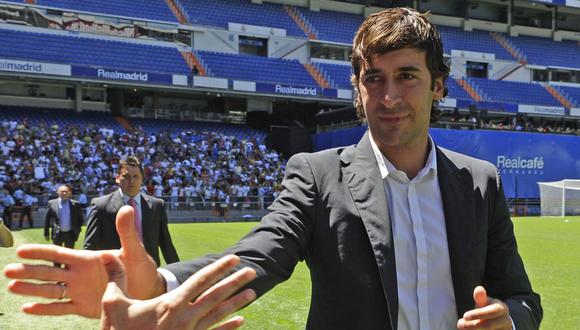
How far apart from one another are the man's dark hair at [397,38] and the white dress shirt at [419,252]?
390 millimetres

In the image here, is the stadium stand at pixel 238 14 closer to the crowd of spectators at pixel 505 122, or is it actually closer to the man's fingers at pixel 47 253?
the crowd of spectators at pixel 505 122

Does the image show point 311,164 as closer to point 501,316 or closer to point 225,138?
point 501,316

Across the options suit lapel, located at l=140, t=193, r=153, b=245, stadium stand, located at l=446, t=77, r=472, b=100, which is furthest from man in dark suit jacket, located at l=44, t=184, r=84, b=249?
stadium stand, located at l=446, t=77, r=472, b=100

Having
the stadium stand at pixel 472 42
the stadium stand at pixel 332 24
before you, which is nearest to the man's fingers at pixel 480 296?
the stadium stand at pixel 332 24

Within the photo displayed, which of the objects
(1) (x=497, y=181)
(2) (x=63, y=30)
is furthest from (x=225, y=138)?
(1) (x=497, y=181)

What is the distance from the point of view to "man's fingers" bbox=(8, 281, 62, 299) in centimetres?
138

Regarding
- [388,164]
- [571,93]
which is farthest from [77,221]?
[571,93]

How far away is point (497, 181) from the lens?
2.28 meters

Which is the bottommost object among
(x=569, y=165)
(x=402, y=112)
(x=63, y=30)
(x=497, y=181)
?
(x=569, y=165)

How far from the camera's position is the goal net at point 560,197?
106 ft

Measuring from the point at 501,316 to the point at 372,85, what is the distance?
899mm

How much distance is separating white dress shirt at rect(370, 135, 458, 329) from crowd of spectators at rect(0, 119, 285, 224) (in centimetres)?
2345

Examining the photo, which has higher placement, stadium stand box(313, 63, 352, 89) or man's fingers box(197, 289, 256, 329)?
stadium stand box(313, 63, 352, 89)

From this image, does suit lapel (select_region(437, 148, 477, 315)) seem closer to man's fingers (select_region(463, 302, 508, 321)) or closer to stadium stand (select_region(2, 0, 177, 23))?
man's fingers (select_region(463, 302, 508, 321))
